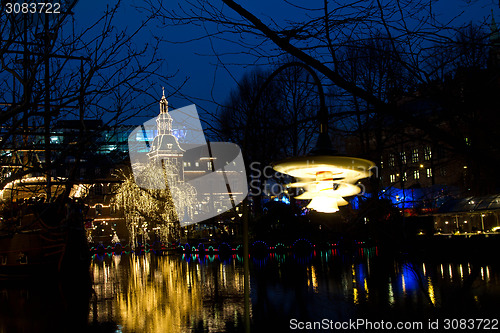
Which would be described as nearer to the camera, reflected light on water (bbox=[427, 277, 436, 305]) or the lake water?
the lake water

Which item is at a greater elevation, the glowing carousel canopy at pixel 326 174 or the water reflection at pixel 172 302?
the glowing carousel canopy at pixel 326 174

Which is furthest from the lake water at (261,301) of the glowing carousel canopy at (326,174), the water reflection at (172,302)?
the glowing carousel canopy at (326,174)

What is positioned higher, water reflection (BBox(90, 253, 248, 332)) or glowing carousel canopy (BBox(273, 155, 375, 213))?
glowing carousel canopy (BBox(273, 155, 375, 213))

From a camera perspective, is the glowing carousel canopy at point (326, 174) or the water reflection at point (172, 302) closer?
the glowing carousel canopy at point (326, 174)

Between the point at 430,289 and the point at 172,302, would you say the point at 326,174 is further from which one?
the point at 430,289

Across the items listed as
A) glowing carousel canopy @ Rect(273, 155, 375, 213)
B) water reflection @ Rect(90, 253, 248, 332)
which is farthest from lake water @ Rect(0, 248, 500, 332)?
glowing carousel canopy @ Rect(273, 155, 375, 213)

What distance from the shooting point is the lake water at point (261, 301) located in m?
11.3

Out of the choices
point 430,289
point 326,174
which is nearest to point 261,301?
point 430,289

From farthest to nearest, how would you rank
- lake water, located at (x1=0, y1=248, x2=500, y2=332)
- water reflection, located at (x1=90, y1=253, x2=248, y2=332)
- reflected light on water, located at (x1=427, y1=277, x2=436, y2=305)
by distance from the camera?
reflected light on water, located at (x1=427, y1=277, x2=436, y2=305) < water reflection, located at (x1=90, y1=253, x2=248, y2=332) < lake water, located at (x1=0, y1=248, x2=500, y2=332)

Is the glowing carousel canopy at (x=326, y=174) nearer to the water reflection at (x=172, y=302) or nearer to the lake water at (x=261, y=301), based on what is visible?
the lake water at (x=261, y=301)

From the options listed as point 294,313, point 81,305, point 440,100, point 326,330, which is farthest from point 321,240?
point 81,305

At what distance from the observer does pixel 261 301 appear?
1425 cm

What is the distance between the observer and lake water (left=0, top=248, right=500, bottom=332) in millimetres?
11258

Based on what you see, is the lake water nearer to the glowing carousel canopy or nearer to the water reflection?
the water reflection
